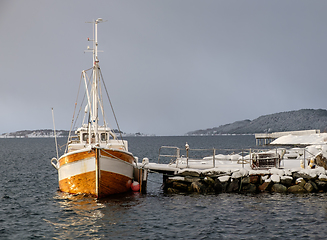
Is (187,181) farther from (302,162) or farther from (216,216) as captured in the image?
(302,162)

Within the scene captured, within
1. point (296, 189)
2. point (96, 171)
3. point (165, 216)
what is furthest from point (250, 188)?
point (96, 171)

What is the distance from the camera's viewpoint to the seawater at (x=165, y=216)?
48.0 feet

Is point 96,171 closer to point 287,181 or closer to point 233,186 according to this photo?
point 233,186

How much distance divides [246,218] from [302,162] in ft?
29.8

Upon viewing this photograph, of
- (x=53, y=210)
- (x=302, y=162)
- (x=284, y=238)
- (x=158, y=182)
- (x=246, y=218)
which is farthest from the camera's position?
(x=158, y=182)

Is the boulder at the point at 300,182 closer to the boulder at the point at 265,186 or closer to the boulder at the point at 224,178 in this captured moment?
the boulder at the point at 265,186

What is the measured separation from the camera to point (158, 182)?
28250mm

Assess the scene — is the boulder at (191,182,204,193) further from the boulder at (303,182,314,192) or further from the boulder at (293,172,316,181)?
the boulder at (303,182,314,192)

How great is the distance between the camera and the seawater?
14.6 meters

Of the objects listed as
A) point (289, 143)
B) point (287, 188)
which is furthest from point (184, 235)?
point (289, 143)

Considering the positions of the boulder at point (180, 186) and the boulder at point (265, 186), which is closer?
the boulder at point (265, 186)

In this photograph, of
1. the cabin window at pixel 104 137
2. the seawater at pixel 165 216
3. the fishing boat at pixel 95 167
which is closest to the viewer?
the seawater at pixel 165 216

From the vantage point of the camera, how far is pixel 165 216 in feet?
56.6

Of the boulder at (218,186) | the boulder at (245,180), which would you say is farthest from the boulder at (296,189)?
the boulder at (218,186)
